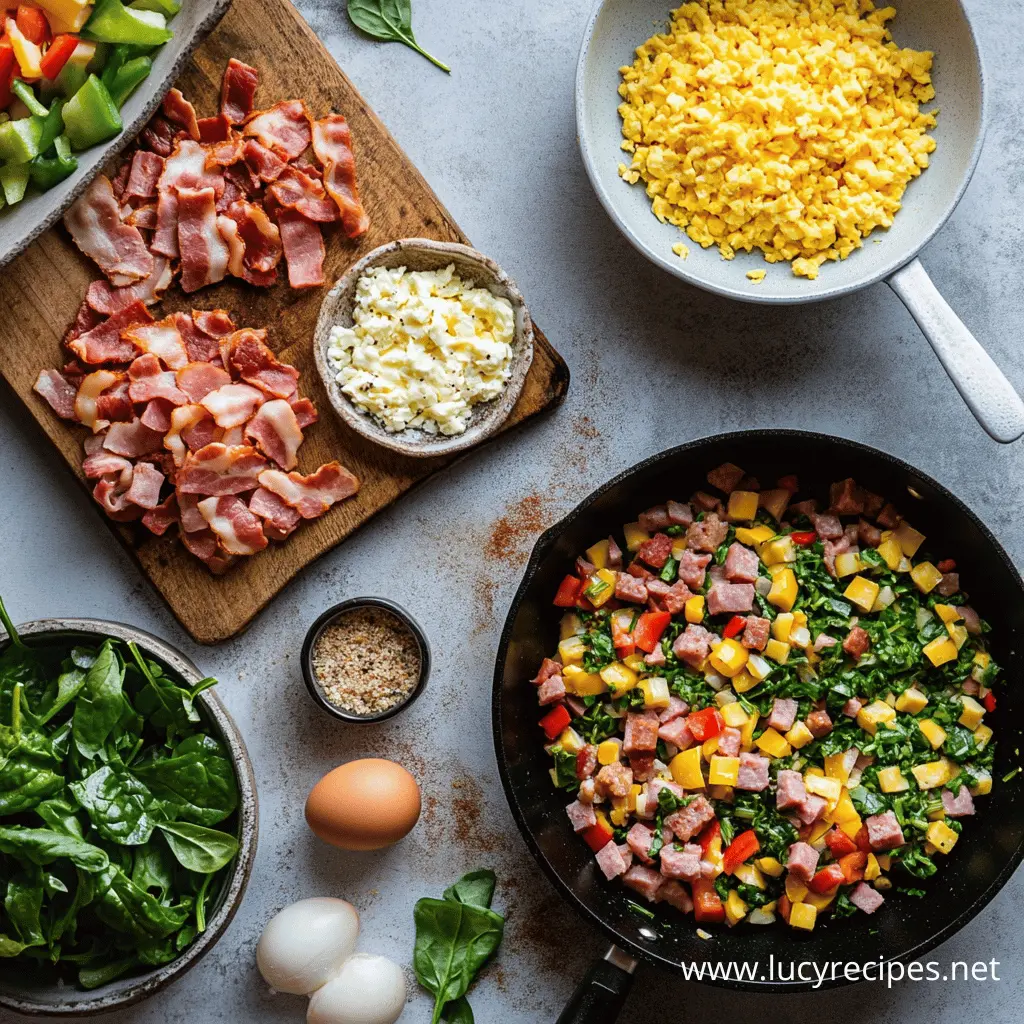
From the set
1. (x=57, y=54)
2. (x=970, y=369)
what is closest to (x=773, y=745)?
(x=970, y=369)

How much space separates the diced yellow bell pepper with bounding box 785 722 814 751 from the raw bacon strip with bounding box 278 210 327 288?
1.44 meters

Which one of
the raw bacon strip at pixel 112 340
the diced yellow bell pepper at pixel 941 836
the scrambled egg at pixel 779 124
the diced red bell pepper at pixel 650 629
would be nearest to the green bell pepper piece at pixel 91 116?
the raw bacon strip at pixel 112 340

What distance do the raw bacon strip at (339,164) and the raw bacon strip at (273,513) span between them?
63cm

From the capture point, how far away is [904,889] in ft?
7.29

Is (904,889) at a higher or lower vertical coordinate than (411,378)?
lower

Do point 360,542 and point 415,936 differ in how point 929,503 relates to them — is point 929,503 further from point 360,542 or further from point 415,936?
point 415,936

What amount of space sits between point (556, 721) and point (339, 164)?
1.33m

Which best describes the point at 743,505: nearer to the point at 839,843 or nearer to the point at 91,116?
the point at 839,843

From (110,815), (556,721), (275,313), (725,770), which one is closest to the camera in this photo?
(110,815)

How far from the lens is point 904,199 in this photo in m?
2.27

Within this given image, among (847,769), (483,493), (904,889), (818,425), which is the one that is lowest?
(904,889)

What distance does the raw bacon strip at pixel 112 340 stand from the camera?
7.43 ft

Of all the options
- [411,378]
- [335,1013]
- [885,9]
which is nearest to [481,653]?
[411,378]

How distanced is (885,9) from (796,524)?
1.15m
